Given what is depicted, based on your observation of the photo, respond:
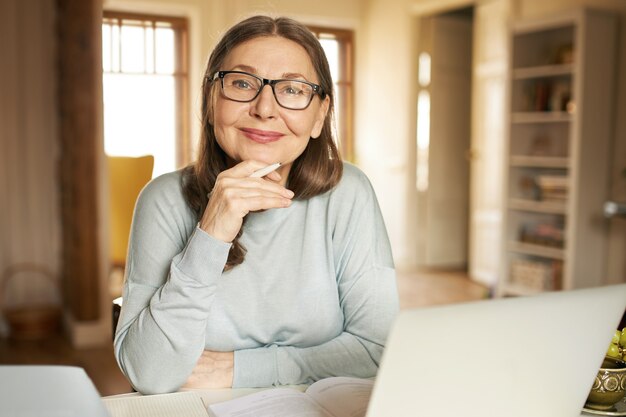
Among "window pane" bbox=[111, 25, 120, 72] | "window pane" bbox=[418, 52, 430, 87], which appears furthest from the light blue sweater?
"window pane" bbox=[418, 52, 430, 87]

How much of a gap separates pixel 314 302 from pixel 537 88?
13.1ft

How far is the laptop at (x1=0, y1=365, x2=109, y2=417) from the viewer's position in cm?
73

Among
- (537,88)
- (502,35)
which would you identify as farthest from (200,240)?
(502,35)

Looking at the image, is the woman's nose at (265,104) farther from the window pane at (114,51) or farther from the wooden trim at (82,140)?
the window pane at (114,51)

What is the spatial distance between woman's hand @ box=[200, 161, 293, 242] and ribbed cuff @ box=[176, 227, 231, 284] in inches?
0.7

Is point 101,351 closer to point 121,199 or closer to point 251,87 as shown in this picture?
point 121,199

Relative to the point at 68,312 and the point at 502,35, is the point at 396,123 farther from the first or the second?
the point at 68,312

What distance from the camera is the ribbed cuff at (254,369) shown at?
117cm

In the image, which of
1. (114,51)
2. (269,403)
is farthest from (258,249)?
(114,51)

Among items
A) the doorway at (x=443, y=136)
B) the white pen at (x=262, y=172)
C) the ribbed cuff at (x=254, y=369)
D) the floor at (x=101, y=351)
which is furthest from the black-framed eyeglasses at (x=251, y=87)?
the doorway at (x=443, y=136)

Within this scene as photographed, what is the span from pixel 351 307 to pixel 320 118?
0.39 m

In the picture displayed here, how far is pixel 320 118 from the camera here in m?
1.40

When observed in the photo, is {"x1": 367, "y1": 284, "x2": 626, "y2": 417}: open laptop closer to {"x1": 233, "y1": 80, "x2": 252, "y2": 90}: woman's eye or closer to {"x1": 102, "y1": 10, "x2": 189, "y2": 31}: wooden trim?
{"x1": 233, "y1": 80, "x2": 252, "y2": 90}: woman's eye

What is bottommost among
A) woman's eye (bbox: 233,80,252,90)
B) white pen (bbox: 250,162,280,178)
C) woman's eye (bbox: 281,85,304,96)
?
white pen (bbox: 250,162,280,178)
